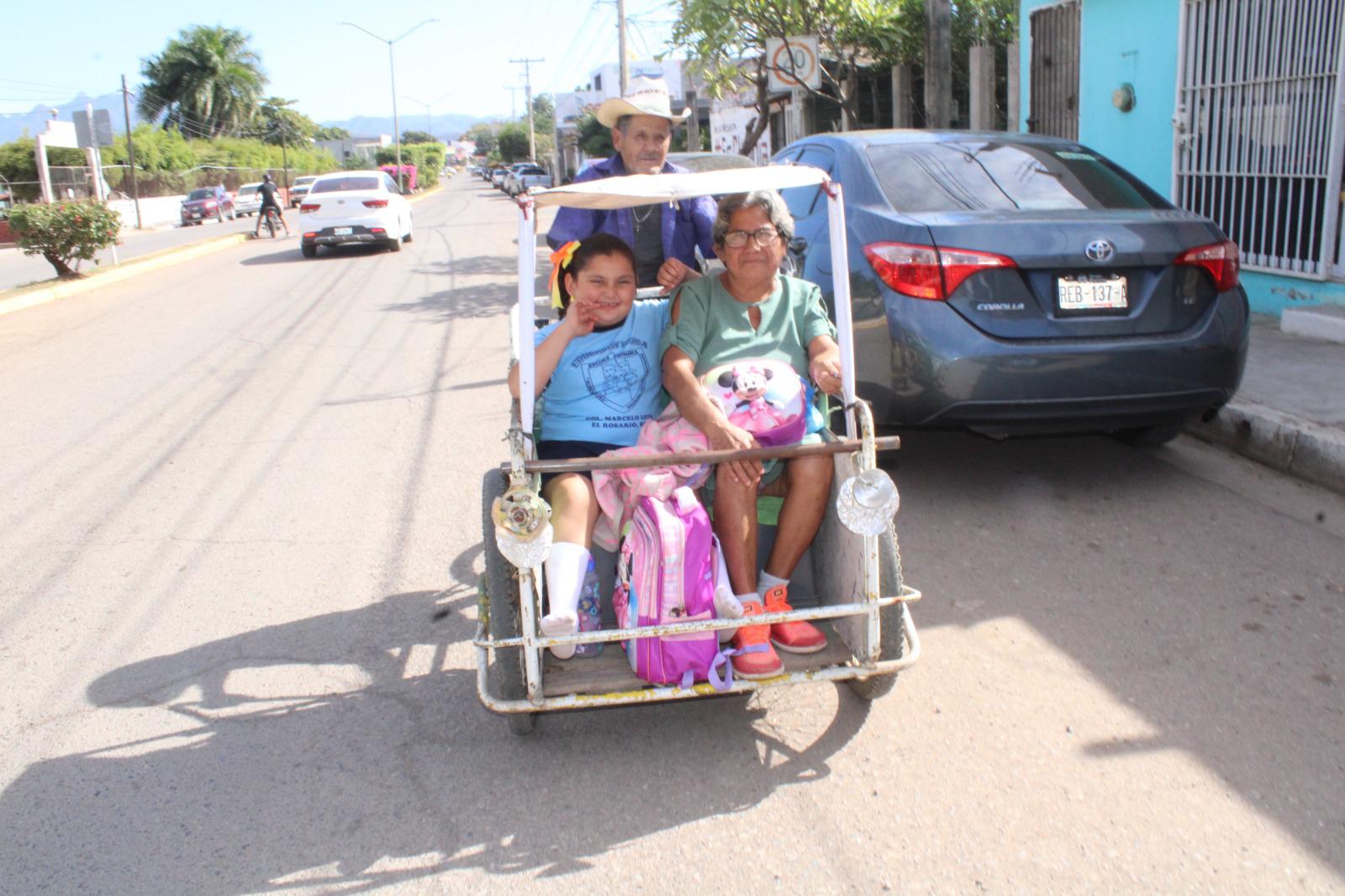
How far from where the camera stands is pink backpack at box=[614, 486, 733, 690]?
3.00 m

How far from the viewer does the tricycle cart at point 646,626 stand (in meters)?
2.89

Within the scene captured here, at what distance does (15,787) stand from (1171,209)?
5203mm

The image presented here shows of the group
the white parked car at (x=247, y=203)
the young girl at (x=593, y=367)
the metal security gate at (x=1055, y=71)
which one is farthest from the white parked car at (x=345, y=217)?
the white parked car at (x=247, y=203)

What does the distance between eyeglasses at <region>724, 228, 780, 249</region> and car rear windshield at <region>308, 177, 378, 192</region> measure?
747 inches

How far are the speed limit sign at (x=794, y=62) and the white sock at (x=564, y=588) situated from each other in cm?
1173

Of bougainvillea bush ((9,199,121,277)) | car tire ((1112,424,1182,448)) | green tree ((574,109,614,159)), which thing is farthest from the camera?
Result: green tree ((574,109,614,159))

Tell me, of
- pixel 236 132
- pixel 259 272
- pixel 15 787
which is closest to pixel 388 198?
pixel 259 272

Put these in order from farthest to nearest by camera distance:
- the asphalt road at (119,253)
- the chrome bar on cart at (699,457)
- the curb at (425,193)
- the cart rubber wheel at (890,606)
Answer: the curb at (425,193), the asphalt road at (119,253), the cart rubber wheel at (890,606), the chrome bar on cart at (699,457)

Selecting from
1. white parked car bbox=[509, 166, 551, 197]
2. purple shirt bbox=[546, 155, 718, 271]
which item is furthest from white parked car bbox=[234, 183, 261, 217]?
Answer: purple shirt bbox=[546, 155, 718, 271]

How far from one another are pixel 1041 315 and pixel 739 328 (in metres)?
1.76

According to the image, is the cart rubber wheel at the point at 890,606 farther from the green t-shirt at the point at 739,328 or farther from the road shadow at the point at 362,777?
the green t-shirt at the point at 739,328

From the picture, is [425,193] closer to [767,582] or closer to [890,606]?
[767,582]

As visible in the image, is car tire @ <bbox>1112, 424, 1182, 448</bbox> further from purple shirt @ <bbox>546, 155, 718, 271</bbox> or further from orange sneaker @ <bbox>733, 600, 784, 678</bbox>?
orange sneaker @ <bbox>733, 600, 784, 678</bbox>

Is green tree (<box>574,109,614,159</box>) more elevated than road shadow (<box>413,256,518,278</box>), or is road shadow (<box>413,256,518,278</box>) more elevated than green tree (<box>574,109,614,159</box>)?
green tree (<box>574,109,614,159</box>)
